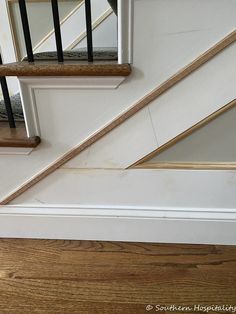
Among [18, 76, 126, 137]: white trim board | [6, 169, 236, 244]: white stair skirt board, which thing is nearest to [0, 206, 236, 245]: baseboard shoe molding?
[6, 169, 236, 244]: white stair skirt board

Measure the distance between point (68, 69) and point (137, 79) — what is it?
0.19 meters

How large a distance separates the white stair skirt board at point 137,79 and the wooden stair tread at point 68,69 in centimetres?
5

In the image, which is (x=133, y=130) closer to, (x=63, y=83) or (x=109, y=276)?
(x=63, y=83)

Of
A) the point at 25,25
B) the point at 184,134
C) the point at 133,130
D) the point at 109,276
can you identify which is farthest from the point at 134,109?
the point at 109,276

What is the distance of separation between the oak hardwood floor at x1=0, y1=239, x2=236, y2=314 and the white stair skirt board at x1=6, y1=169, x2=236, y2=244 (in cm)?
4

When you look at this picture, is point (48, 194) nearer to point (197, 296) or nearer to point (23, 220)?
point (23, 220)

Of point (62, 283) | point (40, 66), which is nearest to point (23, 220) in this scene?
point (62, 283)

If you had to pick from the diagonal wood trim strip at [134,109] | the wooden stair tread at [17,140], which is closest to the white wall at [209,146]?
the diagonal wood trim strip at [134,109]

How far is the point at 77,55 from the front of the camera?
2.84 feet

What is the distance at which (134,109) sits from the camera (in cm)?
76

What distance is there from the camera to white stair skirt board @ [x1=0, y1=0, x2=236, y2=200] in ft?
2.12

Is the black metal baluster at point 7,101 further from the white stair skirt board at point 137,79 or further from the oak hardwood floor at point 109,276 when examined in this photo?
the oak hardwood floor at point 109,276

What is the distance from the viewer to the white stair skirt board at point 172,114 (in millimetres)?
701

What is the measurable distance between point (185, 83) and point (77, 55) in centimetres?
39
